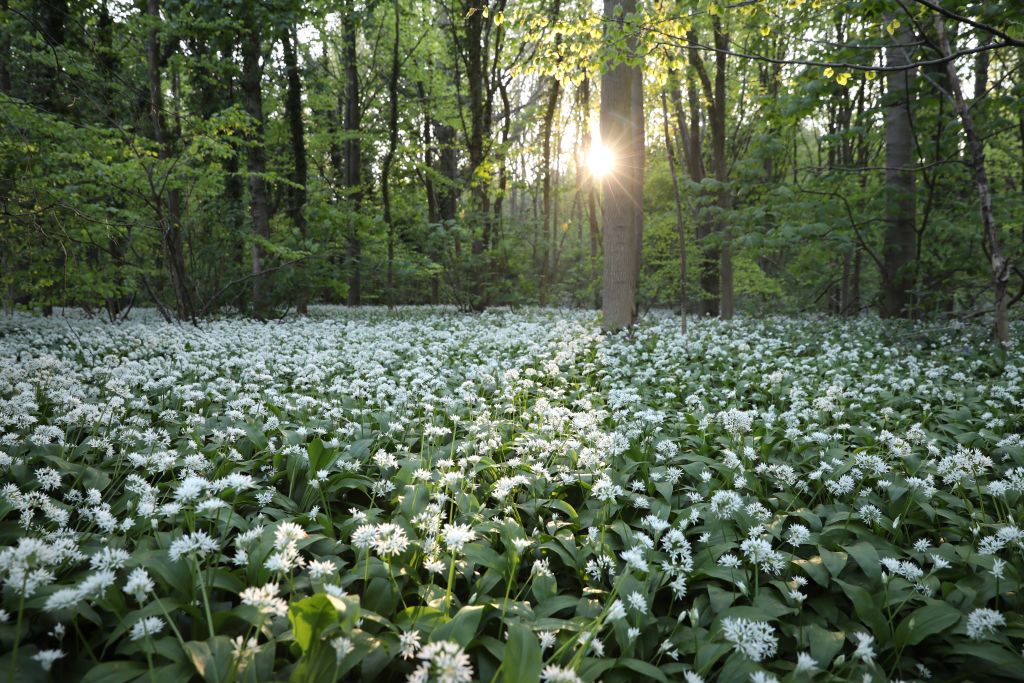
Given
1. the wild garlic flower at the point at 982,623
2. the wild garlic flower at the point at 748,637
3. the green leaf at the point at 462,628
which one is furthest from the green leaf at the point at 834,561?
the green leaf at the point at 462,628

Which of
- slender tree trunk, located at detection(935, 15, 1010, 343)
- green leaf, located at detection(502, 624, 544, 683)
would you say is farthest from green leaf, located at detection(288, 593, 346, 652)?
slender tree trunk, located at detection(935, 15, 1010, 343)

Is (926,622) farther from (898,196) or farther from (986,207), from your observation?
(898,196)

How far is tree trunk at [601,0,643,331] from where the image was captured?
25.8 feet

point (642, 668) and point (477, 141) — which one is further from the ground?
point (477, 141)

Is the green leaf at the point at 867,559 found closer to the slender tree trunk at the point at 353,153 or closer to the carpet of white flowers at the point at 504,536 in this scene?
the carpet of white flowers at the point at 504,536

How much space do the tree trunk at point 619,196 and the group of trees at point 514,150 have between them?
1.5 inches

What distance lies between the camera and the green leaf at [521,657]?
4.51 feet

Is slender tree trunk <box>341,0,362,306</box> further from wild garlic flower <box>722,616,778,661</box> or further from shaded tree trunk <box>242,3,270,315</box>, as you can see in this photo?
wild garlic flower <box>722,616,778,661</box>

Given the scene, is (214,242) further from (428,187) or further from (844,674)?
(844,674)

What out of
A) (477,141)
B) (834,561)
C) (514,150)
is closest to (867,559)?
(834,561)

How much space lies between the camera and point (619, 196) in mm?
7926

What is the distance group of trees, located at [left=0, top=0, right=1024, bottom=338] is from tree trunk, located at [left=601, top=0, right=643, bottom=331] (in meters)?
0.04

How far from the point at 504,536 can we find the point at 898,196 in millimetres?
9099

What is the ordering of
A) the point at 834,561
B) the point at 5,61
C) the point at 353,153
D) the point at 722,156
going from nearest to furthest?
the point at 834,561
the point at 5,61
the point at 722,156
the point at 353,153
